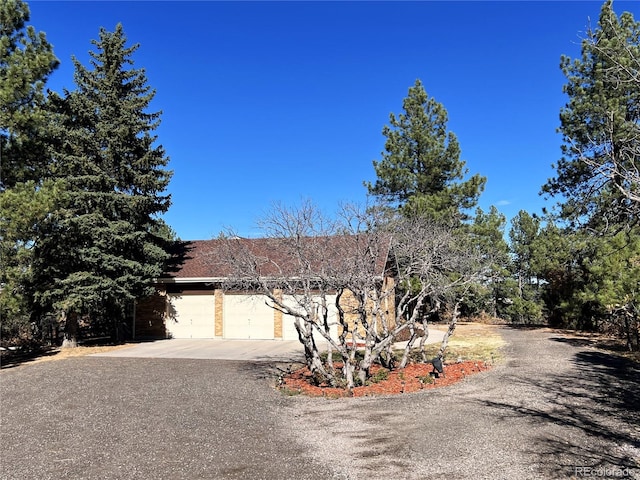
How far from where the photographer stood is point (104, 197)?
15727mm

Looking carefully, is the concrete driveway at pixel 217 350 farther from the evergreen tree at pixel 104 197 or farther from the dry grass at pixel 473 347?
the dry grass at pixel 473 347

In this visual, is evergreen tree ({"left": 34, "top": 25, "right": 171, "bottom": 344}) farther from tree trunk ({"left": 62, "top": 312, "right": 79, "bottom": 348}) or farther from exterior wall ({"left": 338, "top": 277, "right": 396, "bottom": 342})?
exterior wall ({"left": 338, "top": 277, "right": 396, "bottom": 342})

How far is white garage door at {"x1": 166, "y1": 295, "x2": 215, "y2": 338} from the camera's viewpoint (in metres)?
19.0

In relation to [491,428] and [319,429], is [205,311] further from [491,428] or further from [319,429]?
[491,428]

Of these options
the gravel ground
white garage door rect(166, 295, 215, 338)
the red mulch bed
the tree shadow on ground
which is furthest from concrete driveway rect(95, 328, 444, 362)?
the tree shadow on ground

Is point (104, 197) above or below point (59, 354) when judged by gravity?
above

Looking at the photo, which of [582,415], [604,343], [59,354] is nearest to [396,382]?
[582,415]

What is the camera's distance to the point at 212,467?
4.83 meters

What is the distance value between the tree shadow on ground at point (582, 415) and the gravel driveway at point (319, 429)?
0.02 meters

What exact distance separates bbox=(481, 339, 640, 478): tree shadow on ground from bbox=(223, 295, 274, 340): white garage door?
11388 millimetres

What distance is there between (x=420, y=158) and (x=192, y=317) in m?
13.9

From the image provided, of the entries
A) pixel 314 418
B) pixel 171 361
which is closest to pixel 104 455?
pixel 314 418

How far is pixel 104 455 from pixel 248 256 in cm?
526

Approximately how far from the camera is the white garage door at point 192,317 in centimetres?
1905
